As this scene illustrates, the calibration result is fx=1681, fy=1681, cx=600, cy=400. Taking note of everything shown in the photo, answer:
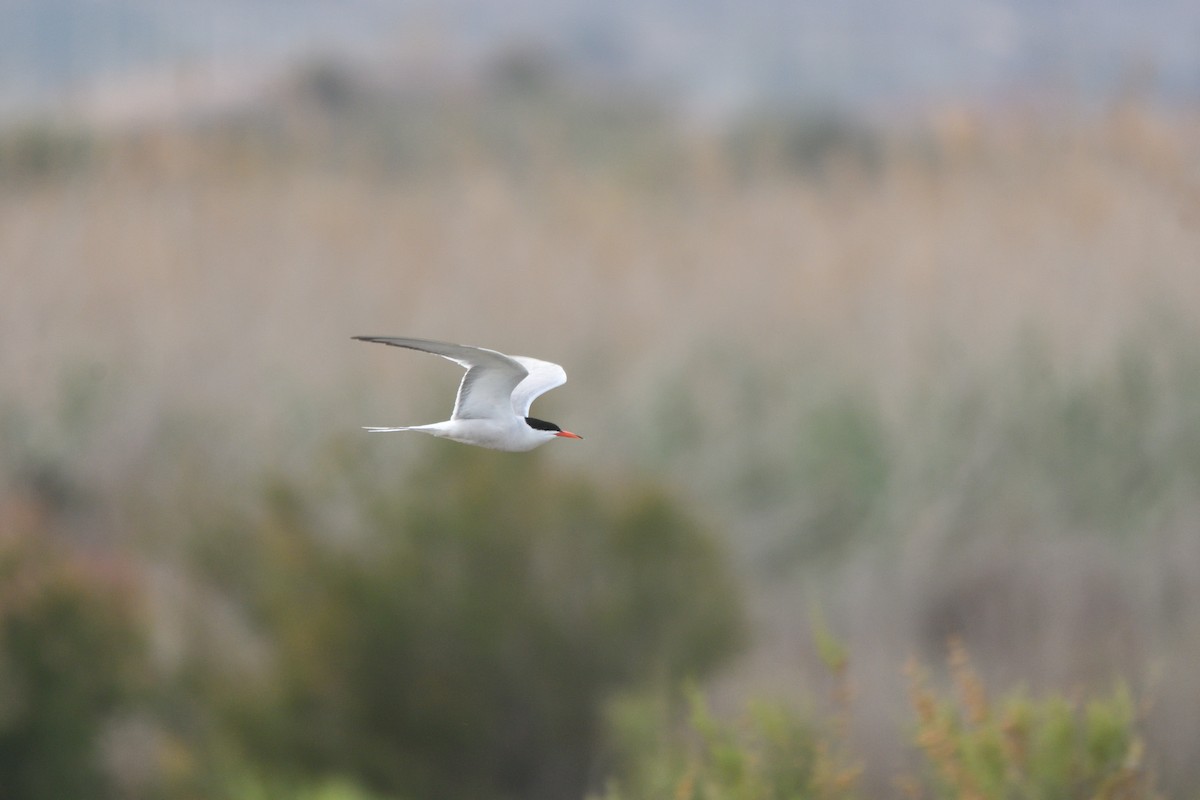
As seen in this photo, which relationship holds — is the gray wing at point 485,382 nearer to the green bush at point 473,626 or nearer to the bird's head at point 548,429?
the bird's head at point 548,429

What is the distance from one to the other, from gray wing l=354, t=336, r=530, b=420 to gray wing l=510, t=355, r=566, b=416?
137mm

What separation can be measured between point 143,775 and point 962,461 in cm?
453

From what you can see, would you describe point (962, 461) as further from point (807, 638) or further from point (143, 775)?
point (143, 775)

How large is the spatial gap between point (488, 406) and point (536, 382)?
14.6 inches

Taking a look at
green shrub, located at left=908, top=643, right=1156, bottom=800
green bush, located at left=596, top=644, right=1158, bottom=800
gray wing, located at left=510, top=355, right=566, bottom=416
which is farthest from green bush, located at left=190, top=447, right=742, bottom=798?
gray wing, located at left=510, top=355, right=566, bottom=416

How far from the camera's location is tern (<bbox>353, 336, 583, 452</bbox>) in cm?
208

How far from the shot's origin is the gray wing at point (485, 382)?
2188mm

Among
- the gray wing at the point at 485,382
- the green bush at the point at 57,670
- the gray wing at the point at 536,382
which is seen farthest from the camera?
the green bush at the point at 57,670

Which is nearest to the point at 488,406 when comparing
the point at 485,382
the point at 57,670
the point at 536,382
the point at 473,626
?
the point at 485,382

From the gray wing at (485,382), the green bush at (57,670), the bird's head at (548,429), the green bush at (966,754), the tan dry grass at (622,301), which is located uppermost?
the tan dry grass at (622,301)

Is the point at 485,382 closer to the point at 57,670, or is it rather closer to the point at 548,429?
the point at 548,429

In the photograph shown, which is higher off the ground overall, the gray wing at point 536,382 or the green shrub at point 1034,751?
the gray wing at point 536,382

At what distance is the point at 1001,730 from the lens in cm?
393

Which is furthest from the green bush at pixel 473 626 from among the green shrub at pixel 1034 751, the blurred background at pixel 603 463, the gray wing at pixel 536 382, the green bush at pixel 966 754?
the gray wing at pixel 536 382
